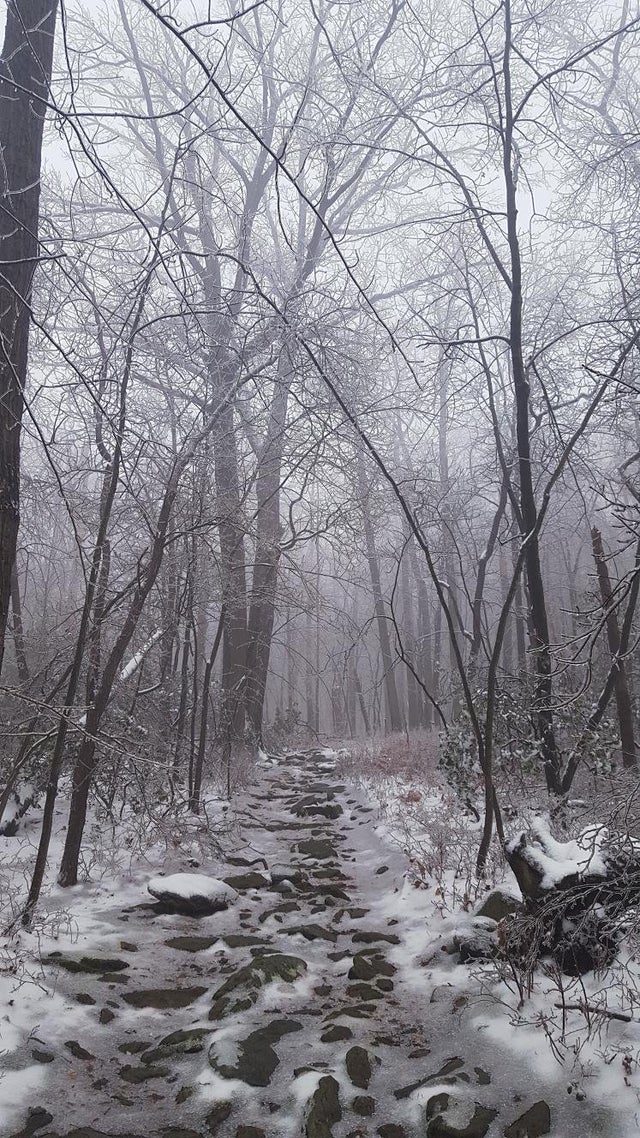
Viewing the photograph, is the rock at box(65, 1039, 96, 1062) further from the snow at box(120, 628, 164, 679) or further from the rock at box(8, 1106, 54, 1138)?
the snow at box(120, 628, 164, 679)

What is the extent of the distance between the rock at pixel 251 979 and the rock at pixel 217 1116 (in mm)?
777

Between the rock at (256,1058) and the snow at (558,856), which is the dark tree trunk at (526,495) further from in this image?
the rock at (256,1058)

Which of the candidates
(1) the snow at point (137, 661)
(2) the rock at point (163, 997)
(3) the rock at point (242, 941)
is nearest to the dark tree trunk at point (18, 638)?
(1) the snow at point (137, 661)

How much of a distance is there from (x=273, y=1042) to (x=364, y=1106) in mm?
685

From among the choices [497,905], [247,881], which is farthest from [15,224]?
[247,881]

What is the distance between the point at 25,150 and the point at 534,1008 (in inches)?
199

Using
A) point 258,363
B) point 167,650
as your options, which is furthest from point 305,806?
point 258,363

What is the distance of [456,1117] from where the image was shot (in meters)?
2.85

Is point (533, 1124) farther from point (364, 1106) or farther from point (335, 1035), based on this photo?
point (335, 1035)

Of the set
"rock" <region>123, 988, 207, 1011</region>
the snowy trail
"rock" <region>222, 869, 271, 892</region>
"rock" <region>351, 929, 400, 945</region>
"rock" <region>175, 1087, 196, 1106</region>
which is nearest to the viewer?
the snowy trail

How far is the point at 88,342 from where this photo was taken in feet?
26.8

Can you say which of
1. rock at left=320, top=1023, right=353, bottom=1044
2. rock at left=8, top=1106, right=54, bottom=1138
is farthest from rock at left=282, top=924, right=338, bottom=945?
rock at left=8, top=1106, right=54, bottom=1138

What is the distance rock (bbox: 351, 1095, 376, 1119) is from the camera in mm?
3037

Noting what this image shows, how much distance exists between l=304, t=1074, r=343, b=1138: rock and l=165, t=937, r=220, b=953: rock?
1965 millimetres
